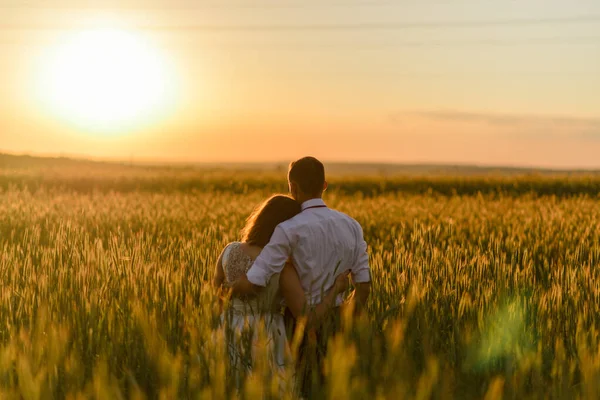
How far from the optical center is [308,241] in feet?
12.1

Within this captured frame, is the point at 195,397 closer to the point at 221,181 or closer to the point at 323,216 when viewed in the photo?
the point at 323,216

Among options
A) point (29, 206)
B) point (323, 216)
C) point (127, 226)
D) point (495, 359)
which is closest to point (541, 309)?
point (495, 359)

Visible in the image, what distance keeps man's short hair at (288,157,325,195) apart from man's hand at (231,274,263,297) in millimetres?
576

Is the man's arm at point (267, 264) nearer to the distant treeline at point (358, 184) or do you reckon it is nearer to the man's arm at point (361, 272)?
the man's arm at point (361, 272)

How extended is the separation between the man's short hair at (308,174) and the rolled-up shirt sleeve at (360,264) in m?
0.40

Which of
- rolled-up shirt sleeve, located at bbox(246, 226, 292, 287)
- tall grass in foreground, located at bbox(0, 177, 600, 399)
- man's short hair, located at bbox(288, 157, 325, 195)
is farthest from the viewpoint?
man's short hair, located at bbox(288, 157, 325, 195)

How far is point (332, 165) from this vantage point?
5994 inches

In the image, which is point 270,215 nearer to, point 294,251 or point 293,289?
point 294,251

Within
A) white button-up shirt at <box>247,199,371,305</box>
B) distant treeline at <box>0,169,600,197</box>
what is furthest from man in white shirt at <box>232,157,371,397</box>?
distant treeline at <box>0,169,600,197</box>

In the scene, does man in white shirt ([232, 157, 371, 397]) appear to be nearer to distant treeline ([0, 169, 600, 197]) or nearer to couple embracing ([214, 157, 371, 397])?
couple embracing ([214, 157, 371, 397])

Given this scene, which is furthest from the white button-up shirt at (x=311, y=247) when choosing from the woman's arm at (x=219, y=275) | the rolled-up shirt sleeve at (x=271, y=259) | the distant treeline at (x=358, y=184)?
the distant treeline at (x=358, y=184)

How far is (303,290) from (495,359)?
43.8 inches

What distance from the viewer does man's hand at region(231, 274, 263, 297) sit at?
3646 mm

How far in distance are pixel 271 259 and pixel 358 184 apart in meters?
22.4
